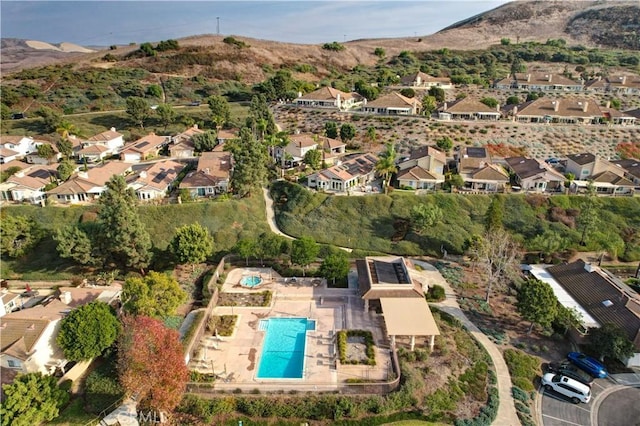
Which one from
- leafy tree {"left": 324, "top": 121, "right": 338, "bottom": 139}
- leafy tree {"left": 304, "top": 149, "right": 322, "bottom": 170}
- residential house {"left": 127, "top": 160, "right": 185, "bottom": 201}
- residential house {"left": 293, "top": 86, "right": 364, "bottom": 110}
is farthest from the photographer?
residential house {"left": 293, "top": 86, "right": 364, "bottom": 110}

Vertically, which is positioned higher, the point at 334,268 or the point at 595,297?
the point at 334,268

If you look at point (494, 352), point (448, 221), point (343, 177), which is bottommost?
point (494, 352)

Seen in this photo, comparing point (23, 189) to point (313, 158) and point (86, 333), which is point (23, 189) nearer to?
point (86, 333)

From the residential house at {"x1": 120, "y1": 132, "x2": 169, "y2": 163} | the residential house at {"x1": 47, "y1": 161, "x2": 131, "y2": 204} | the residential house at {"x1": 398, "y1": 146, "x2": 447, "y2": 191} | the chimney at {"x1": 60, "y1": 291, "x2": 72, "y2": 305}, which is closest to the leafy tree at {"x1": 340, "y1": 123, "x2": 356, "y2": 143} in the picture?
the residential house at {"x1": 398, "y1": 146, "x2": 447, "y2": 191}

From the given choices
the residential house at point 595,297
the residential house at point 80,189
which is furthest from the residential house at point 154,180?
the residential house at point 595,297

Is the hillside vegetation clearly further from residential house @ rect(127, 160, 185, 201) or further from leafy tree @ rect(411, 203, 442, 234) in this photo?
residential house @ rect(127, 160, 185, 201)

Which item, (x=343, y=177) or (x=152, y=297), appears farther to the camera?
(x=343, y=177)

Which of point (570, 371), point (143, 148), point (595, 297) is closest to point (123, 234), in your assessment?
point (143, 148)
